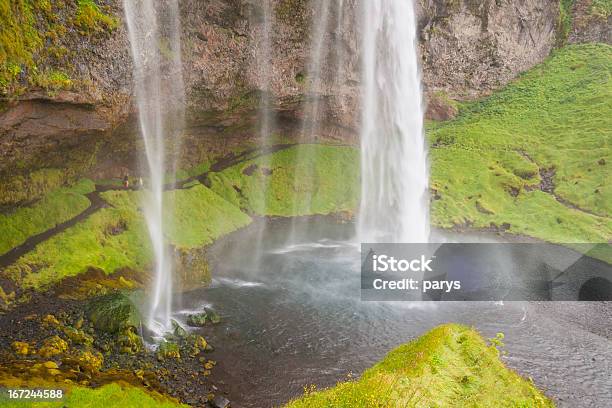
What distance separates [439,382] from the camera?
→ 1827cm

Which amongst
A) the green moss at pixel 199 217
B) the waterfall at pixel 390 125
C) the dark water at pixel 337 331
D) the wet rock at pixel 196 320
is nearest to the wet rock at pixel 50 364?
the dark water at pixel 337 331

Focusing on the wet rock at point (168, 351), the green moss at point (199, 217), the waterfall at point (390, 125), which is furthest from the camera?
the waterfall at point (390, 125)

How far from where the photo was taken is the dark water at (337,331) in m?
24.7

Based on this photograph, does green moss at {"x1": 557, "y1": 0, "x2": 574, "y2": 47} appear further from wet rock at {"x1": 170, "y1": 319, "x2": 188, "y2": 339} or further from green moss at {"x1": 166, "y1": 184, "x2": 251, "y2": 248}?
wet rock at {"x1": 170, "y1": 319, "x2": 188, "y2": 339}

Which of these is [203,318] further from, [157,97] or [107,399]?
[157,97]

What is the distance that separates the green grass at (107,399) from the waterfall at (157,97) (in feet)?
37.9

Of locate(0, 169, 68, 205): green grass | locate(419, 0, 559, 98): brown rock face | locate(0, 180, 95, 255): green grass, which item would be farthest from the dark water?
locate(419, 0, 559, 98): brown rock face

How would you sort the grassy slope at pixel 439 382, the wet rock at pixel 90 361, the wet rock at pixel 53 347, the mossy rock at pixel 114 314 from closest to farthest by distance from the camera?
the grassy slope at pixel 439 382
the wet rock at pixel 90 361
the wet rock at pixel 53 347
the mossy rock at pixel 114 314

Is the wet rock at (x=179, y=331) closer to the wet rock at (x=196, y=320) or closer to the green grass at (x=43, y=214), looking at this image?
the wet rock at (x=196, y=320)

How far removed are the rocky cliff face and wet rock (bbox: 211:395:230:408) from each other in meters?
23.0

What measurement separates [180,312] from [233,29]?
3102cm

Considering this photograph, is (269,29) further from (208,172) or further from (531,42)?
(531,42)

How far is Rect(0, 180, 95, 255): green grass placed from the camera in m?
32.8

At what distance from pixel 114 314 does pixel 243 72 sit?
32.7 meters
